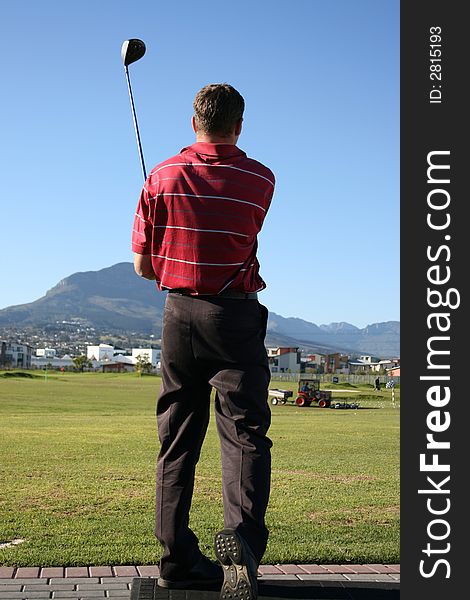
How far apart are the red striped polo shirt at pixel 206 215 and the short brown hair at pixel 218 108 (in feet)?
→ 0.25

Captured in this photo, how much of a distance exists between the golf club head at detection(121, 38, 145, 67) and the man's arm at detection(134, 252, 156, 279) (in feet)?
3.89

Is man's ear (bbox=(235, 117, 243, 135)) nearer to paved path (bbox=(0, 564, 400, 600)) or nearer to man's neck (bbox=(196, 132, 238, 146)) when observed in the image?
man's neck (bbox=(196, 132, 238, 146))

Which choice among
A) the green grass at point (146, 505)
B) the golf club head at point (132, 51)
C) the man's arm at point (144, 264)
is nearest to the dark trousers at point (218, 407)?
the man's arm at point (144, 264)

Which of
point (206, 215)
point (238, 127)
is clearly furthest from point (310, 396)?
point (206, 215)

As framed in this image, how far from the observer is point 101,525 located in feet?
18.7

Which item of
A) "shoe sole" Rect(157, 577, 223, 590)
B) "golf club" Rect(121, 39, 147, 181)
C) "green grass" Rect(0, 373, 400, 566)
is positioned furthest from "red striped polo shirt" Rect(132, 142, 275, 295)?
"green grass" Rect(0, 373, 400, 566)

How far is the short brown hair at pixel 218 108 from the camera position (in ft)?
12.9

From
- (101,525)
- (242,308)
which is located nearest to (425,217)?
(242,308)

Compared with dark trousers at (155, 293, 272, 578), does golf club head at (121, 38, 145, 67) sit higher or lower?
higher

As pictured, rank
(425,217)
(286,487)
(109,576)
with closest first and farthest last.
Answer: (425,217), (109,576), (286,487)

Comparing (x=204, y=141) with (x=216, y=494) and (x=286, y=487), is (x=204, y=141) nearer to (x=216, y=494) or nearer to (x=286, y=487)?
(x=216, y=494)

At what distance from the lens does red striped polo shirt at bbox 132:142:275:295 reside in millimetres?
3895

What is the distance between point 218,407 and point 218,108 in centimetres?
125

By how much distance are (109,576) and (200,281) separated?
5.01 ft
